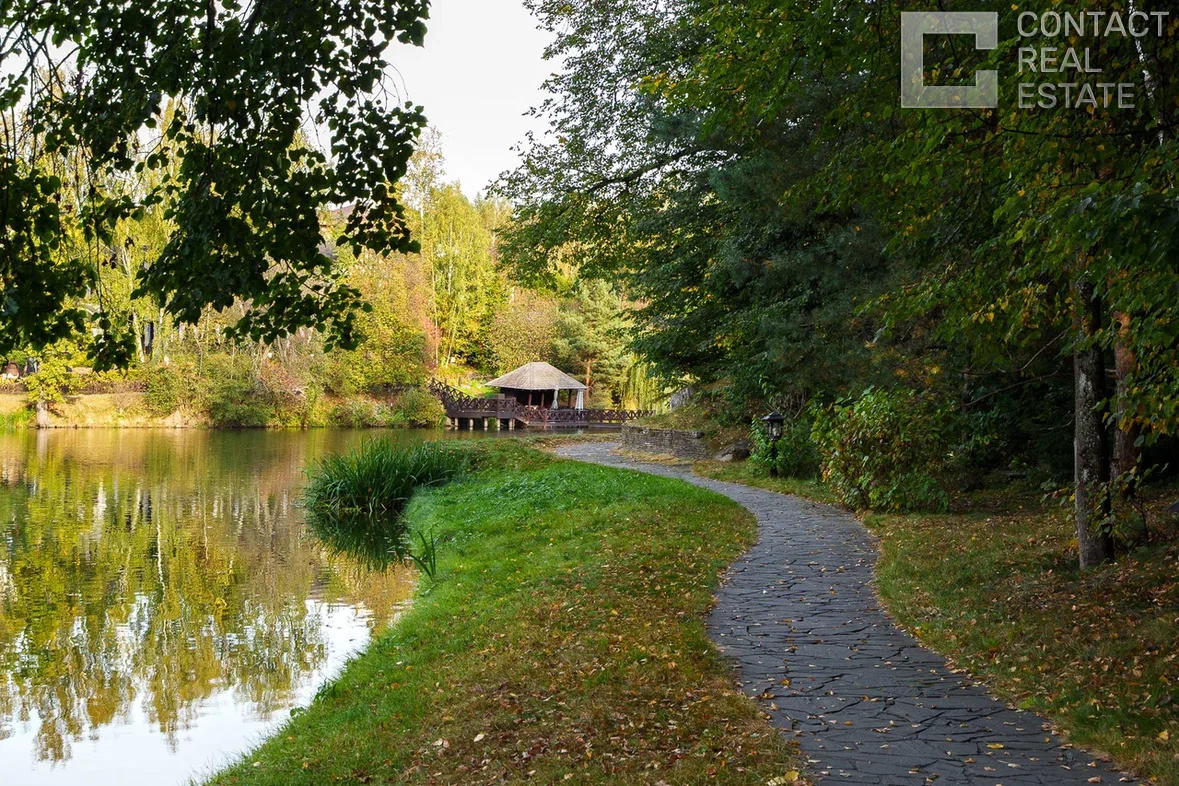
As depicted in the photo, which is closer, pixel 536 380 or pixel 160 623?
pixel 160 623

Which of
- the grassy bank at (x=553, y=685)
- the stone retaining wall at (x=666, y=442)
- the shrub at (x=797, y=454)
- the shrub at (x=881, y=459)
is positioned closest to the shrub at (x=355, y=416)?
the stone retaining wall at (x=666, y=442)

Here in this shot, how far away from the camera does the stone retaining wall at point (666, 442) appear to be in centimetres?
2014

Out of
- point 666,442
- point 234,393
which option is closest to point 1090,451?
point 666,442

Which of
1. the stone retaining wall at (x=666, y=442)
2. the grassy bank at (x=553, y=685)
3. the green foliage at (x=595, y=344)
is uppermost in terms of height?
the green foliage at (x=595, y=344)

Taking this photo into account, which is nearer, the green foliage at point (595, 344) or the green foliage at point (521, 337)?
the green foliage at point (595, 344)

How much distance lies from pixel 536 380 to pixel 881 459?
32681 millimetres

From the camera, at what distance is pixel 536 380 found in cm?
4294

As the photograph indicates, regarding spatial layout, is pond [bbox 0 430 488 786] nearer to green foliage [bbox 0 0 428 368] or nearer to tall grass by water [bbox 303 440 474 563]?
tall grass by water [bbox 303 440 474 563]

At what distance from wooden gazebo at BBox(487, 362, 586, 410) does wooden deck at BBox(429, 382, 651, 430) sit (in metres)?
0.94

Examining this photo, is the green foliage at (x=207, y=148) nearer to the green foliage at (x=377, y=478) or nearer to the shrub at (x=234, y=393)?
the green foliage at (x=377, y=478)

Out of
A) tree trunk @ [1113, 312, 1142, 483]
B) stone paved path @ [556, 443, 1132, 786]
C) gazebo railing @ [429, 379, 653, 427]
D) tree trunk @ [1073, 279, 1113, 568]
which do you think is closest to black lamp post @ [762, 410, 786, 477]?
stone paved path @ [556, 443, 1132, 786]

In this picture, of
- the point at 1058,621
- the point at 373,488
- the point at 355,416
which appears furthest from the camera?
the point at 355,416

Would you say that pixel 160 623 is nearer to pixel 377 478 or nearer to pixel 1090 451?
pixel 377 478

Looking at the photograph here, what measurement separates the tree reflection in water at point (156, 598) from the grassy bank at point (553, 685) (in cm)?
143
